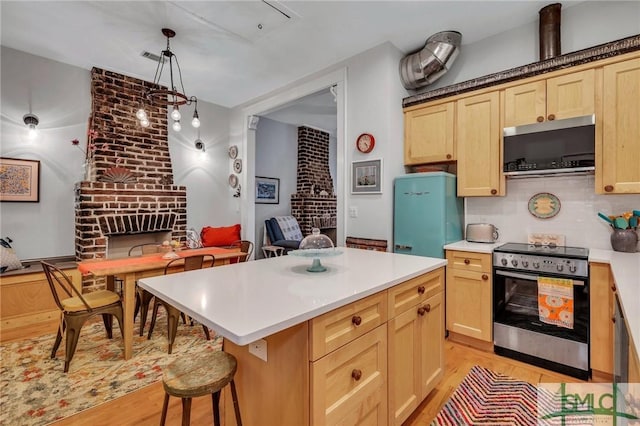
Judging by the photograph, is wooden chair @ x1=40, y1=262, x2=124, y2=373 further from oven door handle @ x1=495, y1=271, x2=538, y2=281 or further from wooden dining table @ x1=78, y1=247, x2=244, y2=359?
oven door handle @ x1=495, y1=271, x2=538, y2=281

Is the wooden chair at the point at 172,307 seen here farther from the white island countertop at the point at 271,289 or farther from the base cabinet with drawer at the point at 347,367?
the base cabinet with drawer at the point at 347,367

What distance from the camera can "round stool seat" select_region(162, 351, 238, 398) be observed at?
3.88ft

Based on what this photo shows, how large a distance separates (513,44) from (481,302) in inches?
96.1

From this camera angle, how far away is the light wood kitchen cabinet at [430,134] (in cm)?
299

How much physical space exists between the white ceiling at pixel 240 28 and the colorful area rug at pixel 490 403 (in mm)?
2998

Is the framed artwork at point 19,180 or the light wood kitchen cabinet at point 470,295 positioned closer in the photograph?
the light wood kitchen cabinet at point 470,295

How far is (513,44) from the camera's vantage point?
9.53ft

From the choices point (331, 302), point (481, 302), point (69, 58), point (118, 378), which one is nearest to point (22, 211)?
point (69, 58)

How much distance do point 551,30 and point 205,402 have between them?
3907mm

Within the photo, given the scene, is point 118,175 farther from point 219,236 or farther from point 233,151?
point 233,151

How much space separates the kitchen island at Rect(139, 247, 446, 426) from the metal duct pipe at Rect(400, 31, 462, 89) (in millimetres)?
2190

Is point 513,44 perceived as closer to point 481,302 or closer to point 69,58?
point 481,302

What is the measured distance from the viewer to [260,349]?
1.27 m

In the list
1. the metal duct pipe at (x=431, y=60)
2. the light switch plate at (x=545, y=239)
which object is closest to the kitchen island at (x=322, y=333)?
the light switch plate at (x=545, y=239)
